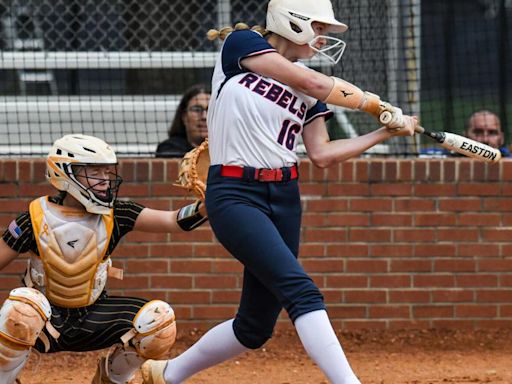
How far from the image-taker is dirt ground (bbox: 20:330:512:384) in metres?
6.07

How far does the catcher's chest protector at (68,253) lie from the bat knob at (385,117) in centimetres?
134

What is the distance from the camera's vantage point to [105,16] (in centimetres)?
768

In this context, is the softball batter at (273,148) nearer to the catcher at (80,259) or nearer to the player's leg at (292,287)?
the player's leg at (292,287)

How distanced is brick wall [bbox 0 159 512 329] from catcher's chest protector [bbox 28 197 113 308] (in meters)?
1.77

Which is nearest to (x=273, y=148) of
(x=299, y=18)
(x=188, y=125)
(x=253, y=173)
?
(x=253, y=173)

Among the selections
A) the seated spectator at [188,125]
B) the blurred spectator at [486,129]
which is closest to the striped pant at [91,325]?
the seated spectator at [188,125]

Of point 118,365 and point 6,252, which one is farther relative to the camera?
point 118,365

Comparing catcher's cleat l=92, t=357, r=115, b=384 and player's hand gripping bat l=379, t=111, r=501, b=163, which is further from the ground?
player's hand gripping bat l=379, t=111, r=501, b=163

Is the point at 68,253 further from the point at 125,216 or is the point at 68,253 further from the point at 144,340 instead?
the point at 144,340

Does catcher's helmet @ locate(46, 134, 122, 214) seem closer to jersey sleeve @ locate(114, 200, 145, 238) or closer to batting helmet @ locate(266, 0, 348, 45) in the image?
jersey sleeve @ locate(114, 200, 145, 238)

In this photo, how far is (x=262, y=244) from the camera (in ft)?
14.2

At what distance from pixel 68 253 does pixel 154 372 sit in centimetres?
65

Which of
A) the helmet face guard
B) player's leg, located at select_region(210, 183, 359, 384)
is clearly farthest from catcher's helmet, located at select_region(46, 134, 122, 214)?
player's leg, located at select_region(210, 183, 359, 384)

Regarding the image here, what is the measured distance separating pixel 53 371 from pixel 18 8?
274 cm
